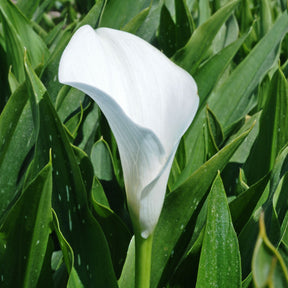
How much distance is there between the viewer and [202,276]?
47 centimetres

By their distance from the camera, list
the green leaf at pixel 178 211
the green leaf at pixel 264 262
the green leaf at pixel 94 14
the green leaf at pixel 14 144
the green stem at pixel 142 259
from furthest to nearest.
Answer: the green leaf at pixel 94 14, the green leaf at pixel 14 144, the green leaf at pixel 178 211, the green stem at pixel 142 259, the green leaf at pixel 264 262

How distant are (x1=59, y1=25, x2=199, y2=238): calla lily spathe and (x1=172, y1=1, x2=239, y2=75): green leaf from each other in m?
0.38

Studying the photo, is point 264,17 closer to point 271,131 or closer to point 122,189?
point 271,131

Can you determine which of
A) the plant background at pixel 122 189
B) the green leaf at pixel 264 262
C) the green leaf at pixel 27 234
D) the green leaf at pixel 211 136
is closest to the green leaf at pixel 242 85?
the plant background at pixel 122 189

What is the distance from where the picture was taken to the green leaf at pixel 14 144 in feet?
2.07

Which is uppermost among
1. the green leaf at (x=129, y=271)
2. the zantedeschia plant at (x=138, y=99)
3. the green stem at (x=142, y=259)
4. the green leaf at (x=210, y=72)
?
the zantedeschia plant at (x=138, y=99)

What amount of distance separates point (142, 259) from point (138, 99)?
13 centimetres

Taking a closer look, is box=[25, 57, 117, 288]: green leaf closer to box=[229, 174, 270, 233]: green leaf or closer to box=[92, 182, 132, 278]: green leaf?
box=[92, 182, 132, 278]: green leaf

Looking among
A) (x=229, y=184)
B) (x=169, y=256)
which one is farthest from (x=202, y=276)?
(x=229, y=184)

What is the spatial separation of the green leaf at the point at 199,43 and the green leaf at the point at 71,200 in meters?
0.34

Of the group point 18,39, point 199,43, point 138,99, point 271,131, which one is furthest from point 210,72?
point 138,99

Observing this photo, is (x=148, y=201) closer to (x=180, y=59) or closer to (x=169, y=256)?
(x=169, y=256)

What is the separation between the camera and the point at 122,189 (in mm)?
655

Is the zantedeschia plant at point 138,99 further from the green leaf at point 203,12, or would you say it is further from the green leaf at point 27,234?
the green leaf at point 203,12
